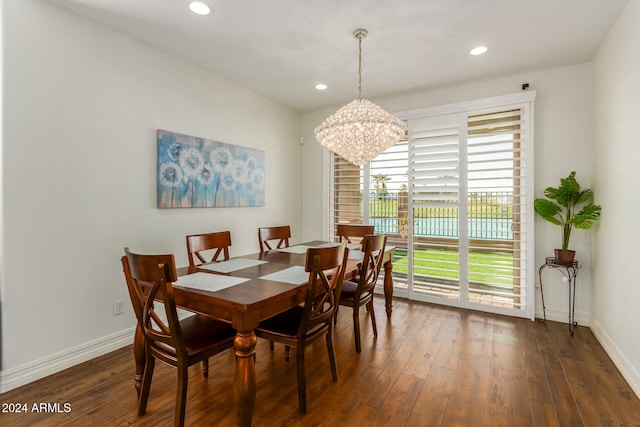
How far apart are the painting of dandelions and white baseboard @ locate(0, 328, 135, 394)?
1217mm

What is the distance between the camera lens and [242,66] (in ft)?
10.8

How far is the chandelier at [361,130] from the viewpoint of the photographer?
2541mm

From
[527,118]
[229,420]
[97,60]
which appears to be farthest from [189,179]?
[527,118]

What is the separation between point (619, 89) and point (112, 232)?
4.27 m

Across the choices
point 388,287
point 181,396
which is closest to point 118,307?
point 181,396

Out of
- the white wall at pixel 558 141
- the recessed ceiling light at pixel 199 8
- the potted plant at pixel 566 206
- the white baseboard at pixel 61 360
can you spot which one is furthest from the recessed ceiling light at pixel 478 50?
the white baseboard at pixel 61 360

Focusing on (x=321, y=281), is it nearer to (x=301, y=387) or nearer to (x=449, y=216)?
(x=301, y=387)

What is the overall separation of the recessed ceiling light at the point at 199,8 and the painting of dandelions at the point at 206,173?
112 cm

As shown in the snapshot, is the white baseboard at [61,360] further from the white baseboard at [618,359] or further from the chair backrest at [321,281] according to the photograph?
the white baseboard at [618,359]

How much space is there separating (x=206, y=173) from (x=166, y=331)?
208 centimetres

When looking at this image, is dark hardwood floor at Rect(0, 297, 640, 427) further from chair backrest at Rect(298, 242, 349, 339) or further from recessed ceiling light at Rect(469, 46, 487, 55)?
recessed ceiling light at Rect(469, 46, 487, 55)

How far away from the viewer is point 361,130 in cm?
255

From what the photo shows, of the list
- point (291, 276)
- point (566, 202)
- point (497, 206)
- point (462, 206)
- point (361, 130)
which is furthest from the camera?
point (462, 206)

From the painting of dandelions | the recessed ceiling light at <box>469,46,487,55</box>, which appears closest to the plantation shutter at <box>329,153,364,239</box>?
the painting of dandelions
